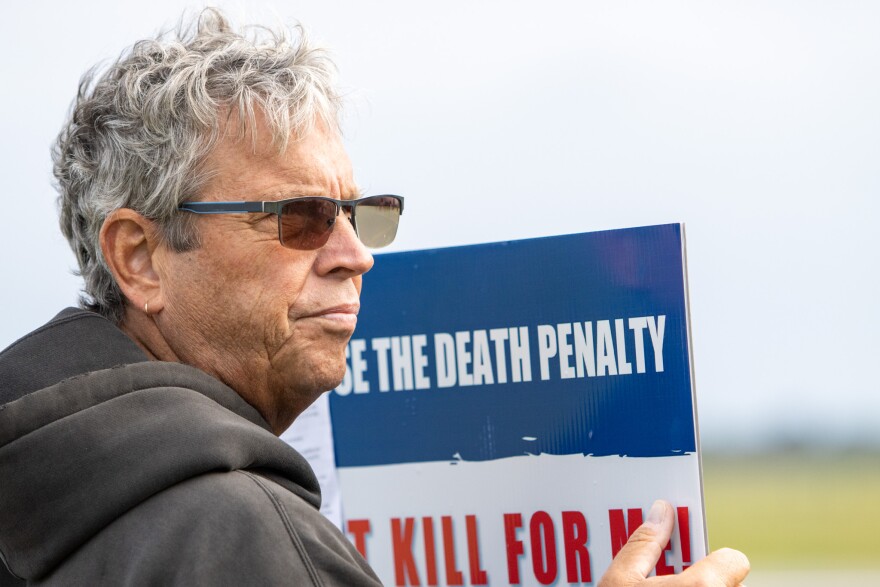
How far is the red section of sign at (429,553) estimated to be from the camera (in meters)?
2.22

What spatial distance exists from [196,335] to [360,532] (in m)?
A: 0.80

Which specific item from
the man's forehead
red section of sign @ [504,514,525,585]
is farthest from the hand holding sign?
the man's forehead

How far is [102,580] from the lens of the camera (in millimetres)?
1344

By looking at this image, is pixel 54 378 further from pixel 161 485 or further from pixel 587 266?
pixel 587 266

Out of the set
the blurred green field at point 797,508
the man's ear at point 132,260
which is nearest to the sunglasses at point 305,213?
the man's ear at point 132,260

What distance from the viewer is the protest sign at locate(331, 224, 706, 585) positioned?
78.1 inches

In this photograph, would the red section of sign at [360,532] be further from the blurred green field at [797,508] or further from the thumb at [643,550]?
the blurred green field at [797,508]

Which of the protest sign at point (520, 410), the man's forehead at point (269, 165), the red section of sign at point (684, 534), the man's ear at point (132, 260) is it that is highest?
the man's forehead at point (269, 165)

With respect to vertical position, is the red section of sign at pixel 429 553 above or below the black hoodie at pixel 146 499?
below

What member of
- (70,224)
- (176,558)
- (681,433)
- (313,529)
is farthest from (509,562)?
(70,224)

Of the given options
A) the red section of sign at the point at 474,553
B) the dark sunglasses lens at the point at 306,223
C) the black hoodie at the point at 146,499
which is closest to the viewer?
the black hoodie at the point at 146,499

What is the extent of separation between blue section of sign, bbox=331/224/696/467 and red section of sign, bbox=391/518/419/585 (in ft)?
0.48

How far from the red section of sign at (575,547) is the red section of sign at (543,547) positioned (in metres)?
0.03

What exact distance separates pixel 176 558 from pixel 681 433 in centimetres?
104
